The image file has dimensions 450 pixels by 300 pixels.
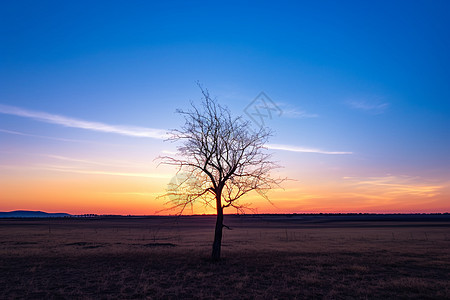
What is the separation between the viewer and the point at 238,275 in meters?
17.0

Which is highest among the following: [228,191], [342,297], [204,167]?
[204,167]

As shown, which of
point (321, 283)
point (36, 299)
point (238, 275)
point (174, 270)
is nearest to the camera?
point (36, 299)

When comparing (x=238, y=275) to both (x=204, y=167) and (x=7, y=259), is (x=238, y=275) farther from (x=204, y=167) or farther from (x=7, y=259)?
(x=7, y=259)

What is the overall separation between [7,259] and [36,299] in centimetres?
1228

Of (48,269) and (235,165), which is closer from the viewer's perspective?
(48,269)

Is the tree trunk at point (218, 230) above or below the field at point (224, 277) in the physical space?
above

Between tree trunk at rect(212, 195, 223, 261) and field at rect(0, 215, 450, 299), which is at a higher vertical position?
tree trunk at rect(212, 195, 223, 261)

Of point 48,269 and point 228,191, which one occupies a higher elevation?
point 228,191

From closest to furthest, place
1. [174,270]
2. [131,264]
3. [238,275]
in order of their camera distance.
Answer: [238,275] → [174,270] → [131,264]

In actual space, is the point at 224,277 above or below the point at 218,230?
below

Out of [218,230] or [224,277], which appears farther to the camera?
[218,230]

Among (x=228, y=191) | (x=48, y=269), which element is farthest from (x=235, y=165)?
(x=48, y=269)

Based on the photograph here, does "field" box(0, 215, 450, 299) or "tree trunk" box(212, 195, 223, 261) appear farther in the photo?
"tree trunk" box(212, 195, 223, 261)

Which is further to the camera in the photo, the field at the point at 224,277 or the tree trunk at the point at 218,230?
the tree trunk at the point at 218,230
